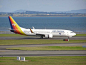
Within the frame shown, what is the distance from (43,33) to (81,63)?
40047mm

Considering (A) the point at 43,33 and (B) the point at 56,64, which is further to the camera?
(A) the point at 43,33

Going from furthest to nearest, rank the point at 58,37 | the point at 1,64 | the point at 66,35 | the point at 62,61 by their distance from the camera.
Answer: the point at 58,37 < the point at 66,35 < the point at 62,61 < the point at 1,64

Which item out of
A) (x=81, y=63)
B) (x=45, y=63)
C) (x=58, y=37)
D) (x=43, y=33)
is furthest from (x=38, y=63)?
(x=58, y=37)

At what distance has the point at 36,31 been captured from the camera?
70.5 metres

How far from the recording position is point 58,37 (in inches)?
2960

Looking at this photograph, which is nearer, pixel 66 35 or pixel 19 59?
pixel 19 59

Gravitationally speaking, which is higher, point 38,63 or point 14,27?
point 14,27

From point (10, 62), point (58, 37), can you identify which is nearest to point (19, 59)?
point (10, 62)

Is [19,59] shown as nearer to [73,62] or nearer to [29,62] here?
[29,62]

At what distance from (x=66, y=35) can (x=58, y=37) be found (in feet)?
20.3

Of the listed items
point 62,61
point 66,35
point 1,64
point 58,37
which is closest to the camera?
point 1,64

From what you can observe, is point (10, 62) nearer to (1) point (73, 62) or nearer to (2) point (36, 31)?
(1) point (73, 62)

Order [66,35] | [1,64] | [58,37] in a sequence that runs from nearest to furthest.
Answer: [1,64] → [66,35] → [58,37]

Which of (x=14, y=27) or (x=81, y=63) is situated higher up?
(x=14, y=27)
